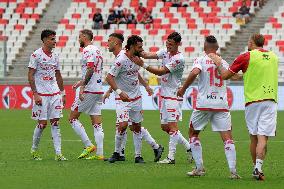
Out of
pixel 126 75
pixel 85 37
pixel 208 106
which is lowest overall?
pixel 208 106

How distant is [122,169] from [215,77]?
2406 millimetres

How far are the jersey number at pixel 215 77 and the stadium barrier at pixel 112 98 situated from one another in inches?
762

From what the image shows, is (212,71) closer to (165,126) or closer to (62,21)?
(165,126)

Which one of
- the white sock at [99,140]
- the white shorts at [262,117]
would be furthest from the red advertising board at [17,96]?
the white shorts at [262,117]

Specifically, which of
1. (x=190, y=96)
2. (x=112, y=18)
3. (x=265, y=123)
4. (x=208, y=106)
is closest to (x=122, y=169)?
(x=208, y=106)

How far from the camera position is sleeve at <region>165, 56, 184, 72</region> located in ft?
50.4

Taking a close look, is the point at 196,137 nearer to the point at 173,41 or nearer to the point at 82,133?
the point at 173,41

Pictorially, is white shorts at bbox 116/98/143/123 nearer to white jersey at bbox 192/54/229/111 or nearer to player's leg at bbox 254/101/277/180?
white jersey at bbox 192/54/229/111

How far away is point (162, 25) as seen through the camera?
147 feet

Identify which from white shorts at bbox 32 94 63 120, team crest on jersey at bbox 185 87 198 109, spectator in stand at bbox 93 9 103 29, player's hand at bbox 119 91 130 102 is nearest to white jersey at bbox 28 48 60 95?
white shorts at bbox 32 94 63 120

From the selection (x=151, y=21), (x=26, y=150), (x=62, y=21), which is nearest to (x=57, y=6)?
(x=62, y=21)

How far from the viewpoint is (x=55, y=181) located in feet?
43.5

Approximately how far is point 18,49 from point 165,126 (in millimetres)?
28921

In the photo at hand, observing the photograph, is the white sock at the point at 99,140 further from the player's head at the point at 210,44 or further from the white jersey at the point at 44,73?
the player's head at the point at 210,44
